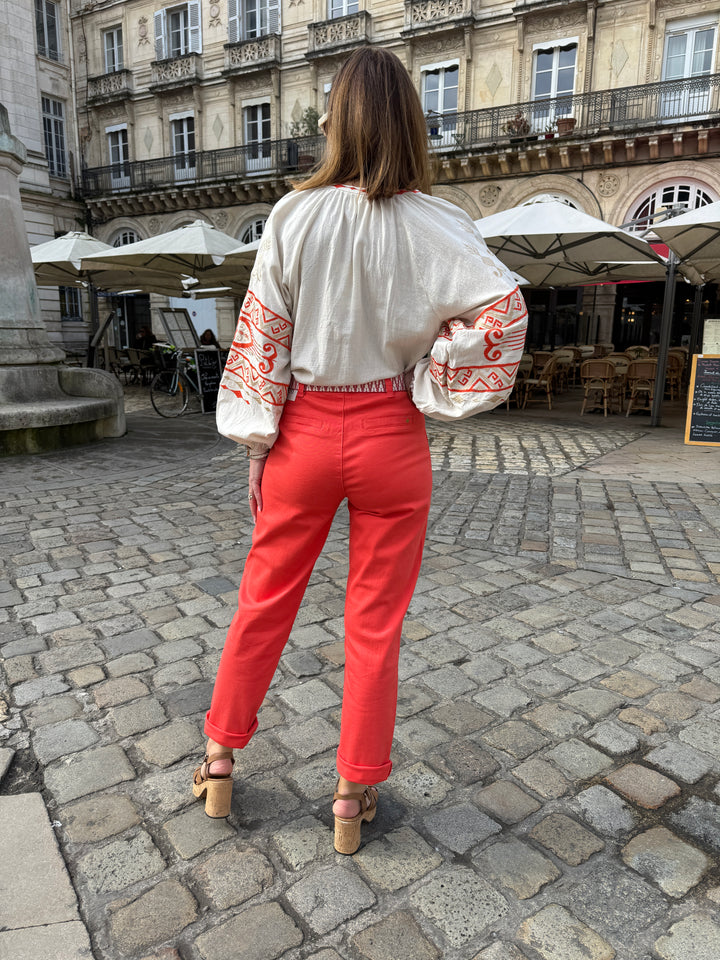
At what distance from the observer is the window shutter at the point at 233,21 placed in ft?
84.1

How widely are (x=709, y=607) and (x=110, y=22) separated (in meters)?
33.9

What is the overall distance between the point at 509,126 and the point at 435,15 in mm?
4781

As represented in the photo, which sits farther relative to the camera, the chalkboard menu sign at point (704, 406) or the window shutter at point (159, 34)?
the window shutter at point (159, 34)

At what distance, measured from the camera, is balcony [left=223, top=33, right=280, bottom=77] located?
24.9 meters

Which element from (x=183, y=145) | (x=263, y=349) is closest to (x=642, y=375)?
(x=263, y=349)

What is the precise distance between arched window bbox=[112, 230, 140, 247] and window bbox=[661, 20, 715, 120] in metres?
20.5

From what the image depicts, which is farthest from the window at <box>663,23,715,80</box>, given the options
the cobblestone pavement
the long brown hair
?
the long brown hair

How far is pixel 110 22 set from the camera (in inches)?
1125

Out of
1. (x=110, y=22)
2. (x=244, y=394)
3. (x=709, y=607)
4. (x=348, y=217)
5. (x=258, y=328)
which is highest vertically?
(x=110, y=22)

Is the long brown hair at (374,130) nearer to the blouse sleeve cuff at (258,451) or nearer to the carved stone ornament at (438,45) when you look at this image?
the blouse sleeve cuff at (258,451)

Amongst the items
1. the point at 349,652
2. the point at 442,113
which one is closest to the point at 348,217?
the point at 349,652

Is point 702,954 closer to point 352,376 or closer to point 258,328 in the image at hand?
point 352,376

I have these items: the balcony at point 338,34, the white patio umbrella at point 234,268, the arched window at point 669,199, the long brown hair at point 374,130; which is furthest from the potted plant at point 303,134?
the long brown hair at point 374,130

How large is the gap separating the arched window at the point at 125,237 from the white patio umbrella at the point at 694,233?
82.1 ft
